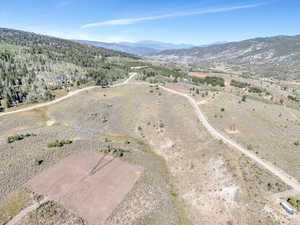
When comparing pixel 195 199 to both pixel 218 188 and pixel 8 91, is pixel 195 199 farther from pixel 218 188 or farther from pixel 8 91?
pixel 8 91

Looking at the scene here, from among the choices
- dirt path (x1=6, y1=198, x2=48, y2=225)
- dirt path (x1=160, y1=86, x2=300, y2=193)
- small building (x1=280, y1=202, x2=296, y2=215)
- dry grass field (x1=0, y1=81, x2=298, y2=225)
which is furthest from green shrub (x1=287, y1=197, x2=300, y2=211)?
→ dirt path (x1=6, y1=198, x2=48, y2=225)

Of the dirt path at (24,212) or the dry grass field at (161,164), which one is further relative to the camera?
the dry grass field at (161,164)

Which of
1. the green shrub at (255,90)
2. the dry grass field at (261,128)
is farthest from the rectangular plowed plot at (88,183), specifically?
the green shrub at (255,90)

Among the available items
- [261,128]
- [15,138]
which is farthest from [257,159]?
[15,138]

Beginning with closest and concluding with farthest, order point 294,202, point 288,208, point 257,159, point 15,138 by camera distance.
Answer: point 288,208
point 294,202
point 257,159
point 15,138

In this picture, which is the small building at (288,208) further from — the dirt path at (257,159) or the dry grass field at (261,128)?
the dry grass field at (261,128)

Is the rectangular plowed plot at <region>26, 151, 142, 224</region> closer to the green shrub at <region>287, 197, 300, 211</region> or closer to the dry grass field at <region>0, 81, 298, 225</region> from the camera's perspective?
the dry grass field at <region>0, 81, 298, 225</region>

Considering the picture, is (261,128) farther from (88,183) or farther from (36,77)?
(36,77)
